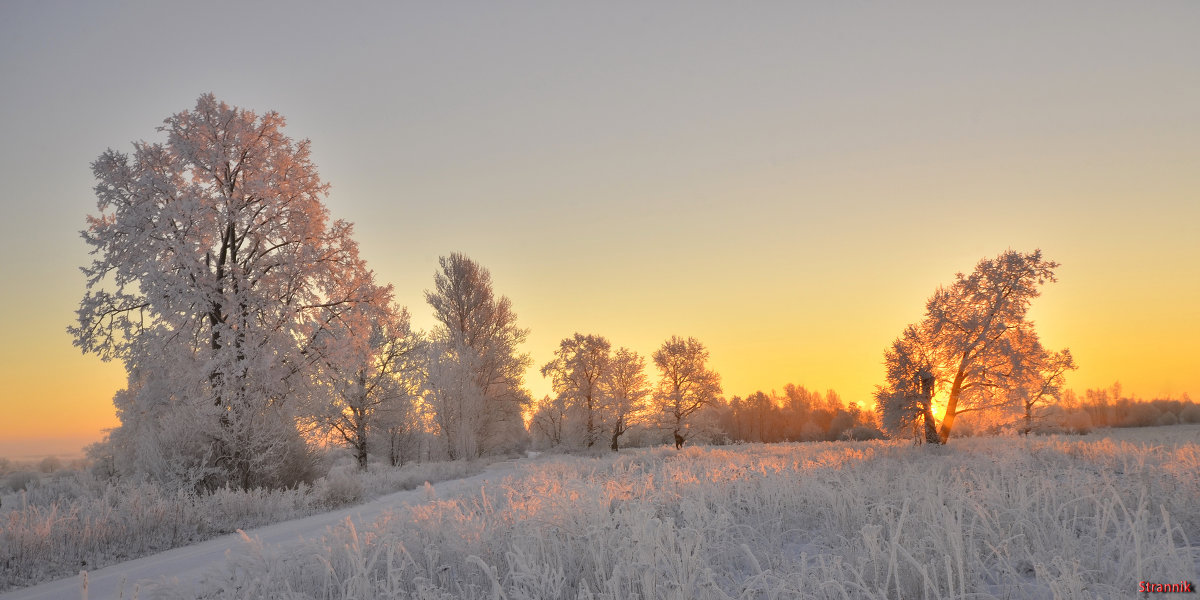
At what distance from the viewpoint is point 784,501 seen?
6.01 metres

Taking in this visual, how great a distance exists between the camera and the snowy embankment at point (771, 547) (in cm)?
353

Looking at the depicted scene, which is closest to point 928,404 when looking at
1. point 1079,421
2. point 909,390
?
point 909,390

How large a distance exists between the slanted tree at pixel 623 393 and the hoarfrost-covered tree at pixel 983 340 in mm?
21667

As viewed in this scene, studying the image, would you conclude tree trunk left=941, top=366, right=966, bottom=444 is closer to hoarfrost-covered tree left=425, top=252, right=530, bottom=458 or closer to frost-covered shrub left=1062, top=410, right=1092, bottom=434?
hoarfrost-covered tree left=425, top=252, right=530, bottom=458

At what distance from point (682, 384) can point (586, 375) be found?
23.7 feet

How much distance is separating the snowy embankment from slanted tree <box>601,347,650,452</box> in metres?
36.4

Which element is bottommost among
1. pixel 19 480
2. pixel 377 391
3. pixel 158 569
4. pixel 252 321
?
pixel 19 480

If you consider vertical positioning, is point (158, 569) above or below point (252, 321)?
below

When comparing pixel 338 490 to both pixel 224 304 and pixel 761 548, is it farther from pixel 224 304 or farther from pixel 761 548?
pixel 761 548

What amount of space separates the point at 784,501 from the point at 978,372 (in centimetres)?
2098

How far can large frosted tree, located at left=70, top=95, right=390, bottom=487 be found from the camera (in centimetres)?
1530

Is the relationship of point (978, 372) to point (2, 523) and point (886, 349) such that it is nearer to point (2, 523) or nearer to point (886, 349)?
point (886, 349)

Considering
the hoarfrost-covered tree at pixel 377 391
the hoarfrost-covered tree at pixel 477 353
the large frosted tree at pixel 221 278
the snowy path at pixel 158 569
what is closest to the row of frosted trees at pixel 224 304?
the large frosted tree at pixel 221 278

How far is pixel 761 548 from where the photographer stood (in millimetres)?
4742
